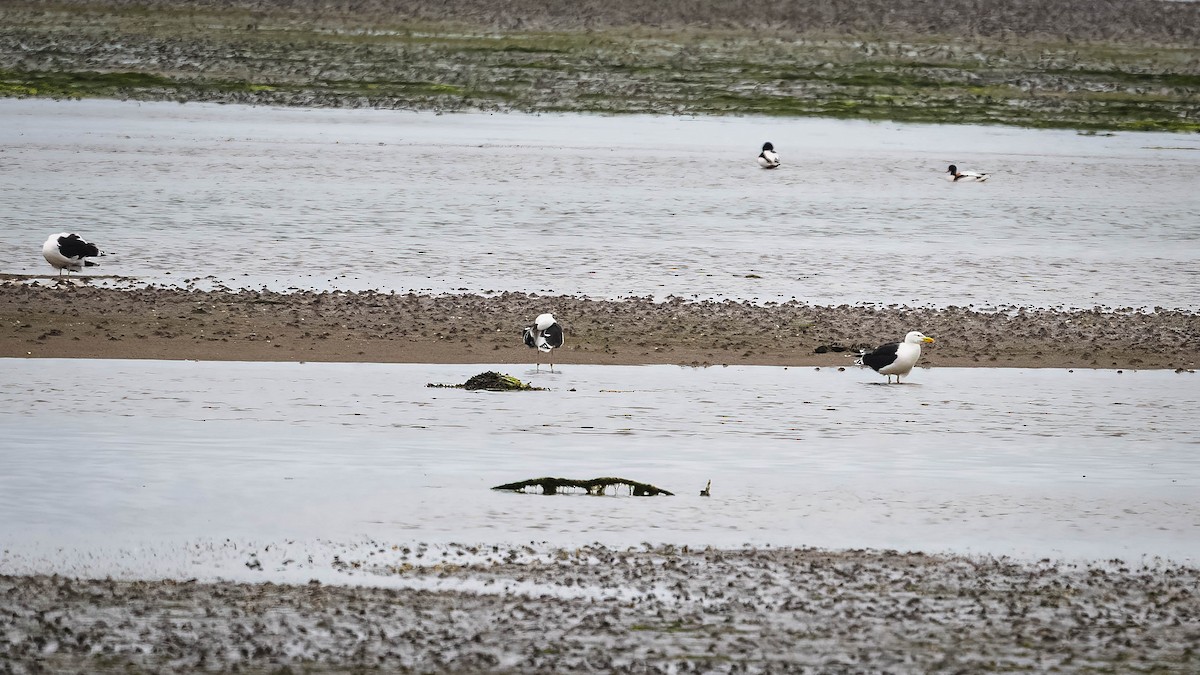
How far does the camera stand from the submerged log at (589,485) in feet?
39.3

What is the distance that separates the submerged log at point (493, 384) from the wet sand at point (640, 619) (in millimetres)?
5749

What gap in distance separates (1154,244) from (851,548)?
20.4m

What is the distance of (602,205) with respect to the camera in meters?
31.9

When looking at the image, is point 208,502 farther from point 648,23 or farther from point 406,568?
point 648,23

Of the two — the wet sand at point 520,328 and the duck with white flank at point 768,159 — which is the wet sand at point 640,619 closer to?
the wet sand at point 520,328

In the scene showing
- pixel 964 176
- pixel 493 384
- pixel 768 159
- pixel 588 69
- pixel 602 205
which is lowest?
pixel 493 384

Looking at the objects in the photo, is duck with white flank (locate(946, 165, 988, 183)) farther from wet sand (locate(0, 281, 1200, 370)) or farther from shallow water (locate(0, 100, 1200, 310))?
wet sand (locate(0, 281, 1200, 370))

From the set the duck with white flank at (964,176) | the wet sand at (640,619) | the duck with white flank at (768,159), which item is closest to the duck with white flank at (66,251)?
the wet sand at (640,619)

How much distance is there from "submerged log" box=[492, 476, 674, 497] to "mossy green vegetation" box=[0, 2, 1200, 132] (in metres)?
39.0

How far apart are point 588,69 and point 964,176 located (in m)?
21.1

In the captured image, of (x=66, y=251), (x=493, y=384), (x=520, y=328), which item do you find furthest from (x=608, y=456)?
(x=66, y=251)

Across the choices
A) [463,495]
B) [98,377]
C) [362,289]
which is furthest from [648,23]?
[463,495]

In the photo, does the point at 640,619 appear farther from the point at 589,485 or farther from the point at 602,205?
the point at 602,205

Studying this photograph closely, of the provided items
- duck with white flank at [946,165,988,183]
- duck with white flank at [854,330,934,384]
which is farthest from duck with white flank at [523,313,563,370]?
duck with white flank at [946,165,988,183]
